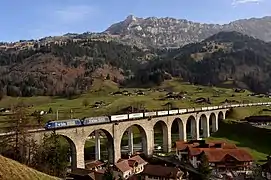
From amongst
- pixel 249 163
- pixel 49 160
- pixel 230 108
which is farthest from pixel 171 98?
pixel 49 160

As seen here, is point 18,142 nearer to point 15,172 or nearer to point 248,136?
point 15,172

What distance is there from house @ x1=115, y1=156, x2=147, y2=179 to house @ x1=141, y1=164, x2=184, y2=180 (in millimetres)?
3170

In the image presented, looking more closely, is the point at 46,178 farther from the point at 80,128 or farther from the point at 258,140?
the point at 258,140

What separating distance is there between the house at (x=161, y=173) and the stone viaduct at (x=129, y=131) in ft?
28.3

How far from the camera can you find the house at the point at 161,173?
67.2 meters

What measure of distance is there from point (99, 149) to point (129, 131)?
26.7ft

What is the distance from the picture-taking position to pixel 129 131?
92500mm

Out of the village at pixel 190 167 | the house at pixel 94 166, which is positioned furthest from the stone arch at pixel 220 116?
the house at pixel 94 166

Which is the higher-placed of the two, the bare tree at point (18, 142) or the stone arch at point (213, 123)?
the bare tree at point (18, 142)

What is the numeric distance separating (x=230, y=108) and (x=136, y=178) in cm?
7589

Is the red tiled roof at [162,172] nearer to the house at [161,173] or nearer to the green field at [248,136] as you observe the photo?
the house at [161,173]

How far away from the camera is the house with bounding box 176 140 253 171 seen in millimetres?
74562

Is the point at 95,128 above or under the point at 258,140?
above

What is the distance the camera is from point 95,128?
72312mm
